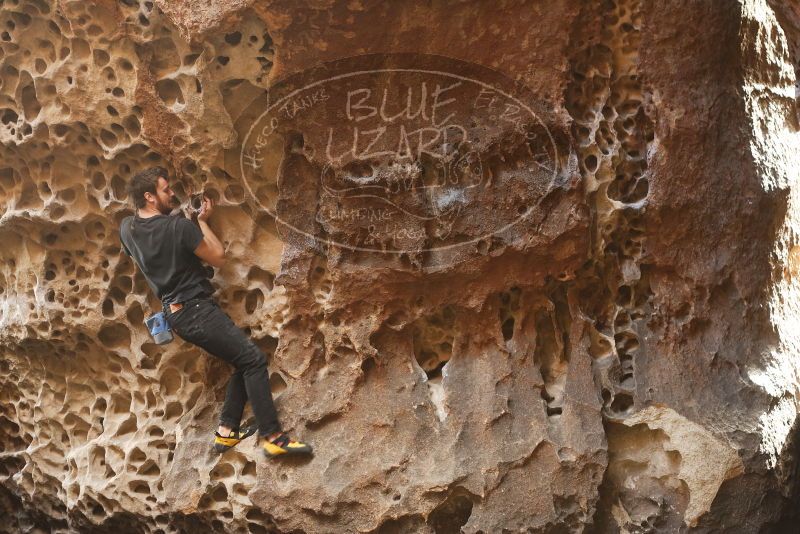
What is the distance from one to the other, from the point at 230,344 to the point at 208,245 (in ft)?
1.33

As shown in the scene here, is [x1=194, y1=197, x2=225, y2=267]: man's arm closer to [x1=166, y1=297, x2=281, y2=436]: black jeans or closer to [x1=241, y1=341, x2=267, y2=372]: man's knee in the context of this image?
[x1=166, y1=297, x2=281, y2=436]: black jeans

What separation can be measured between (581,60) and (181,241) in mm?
1706

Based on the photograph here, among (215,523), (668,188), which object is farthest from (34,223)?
(668,188)

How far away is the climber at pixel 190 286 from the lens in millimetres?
3469

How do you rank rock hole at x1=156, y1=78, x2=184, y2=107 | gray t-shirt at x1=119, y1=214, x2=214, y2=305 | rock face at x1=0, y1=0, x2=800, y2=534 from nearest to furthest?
rock face at x1=0, y1=0, x2=800, y2=534 < gray t-shirt at x1=119, y1=214, x2=214, y2=305 < rock hole at x1=156, y1=78, x2=184, y2=107

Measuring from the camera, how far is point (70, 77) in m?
3.69

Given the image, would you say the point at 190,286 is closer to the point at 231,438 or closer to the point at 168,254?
the point at 168,254

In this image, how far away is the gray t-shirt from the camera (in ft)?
11.3

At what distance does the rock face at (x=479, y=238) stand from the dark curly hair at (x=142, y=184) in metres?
0.14

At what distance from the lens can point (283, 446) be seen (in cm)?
350

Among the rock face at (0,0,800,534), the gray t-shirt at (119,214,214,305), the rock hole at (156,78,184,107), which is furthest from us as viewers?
the rock hole at (156,78,184,107)

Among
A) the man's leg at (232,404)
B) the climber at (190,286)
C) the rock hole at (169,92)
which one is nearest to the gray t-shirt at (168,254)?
the climber at (190,286)

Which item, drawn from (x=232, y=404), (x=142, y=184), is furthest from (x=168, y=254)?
(x=232, y=404)

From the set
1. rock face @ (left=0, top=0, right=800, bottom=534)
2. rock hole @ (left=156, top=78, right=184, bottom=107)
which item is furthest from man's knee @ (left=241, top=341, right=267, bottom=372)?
→ rock hole @ (left=156, top=78, right=184, bottom=107)
